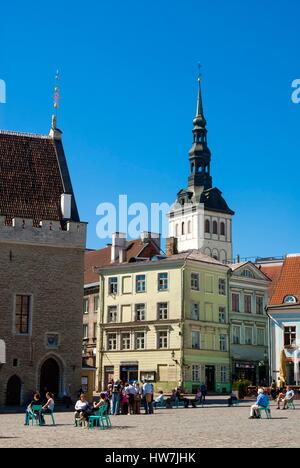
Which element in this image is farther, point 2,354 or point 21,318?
point 21,318

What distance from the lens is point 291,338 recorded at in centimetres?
5494

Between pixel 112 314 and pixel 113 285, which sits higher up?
pixel 113 285

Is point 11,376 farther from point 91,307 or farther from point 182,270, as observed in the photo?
point 91,307

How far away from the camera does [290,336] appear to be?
5503cm

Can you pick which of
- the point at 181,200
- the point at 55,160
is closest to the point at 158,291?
the point at 55,160

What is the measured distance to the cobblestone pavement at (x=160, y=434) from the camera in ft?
55.0

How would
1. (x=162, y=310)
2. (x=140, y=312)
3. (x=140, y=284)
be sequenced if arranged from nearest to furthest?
(x=162, y=310)
(x=140, y=312)
(x=140, y=284)

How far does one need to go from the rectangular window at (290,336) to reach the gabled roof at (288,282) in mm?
2161

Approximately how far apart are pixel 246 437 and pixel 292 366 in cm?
3673

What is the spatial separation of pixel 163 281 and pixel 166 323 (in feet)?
11.0

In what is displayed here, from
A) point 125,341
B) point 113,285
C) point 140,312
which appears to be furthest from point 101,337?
point 113,285

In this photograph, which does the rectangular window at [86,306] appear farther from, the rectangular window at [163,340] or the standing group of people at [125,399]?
the standing group of people at [125,399]

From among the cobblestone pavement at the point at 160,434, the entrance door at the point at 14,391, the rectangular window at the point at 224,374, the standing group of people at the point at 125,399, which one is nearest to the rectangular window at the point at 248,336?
the rectangular window at the point at 224,374

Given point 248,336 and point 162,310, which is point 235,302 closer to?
point 248,336
